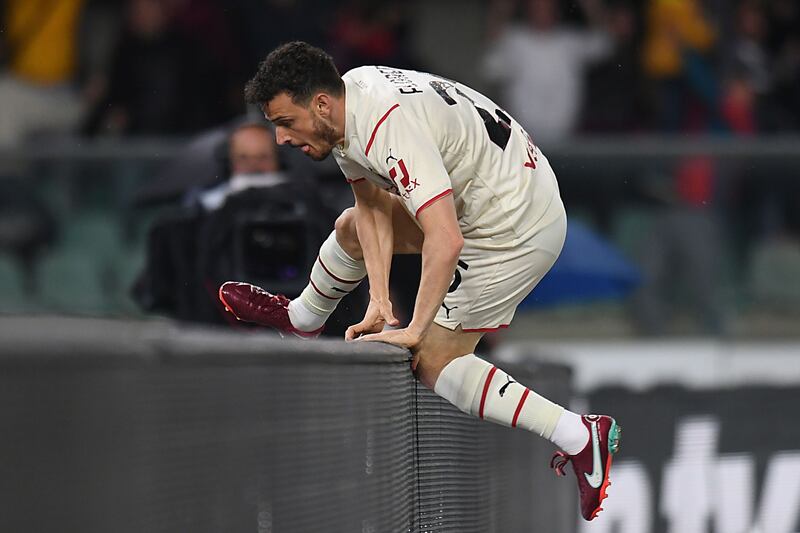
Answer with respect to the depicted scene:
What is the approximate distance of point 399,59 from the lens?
513 inches

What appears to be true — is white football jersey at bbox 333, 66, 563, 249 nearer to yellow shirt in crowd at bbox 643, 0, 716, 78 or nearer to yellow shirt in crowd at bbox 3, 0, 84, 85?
yellow shirt in crowd at bbox 643, 0, 716, 78

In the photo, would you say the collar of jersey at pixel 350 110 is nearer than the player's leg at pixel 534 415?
Yes

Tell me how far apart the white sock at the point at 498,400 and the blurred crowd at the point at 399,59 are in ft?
23.0

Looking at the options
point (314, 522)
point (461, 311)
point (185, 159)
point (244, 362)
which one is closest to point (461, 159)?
point (461, 311)

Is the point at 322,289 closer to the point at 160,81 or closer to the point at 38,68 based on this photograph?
the point at 160,81

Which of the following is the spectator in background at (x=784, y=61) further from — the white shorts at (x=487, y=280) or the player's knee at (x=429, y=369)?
the player's knee at (x=429, y=369)

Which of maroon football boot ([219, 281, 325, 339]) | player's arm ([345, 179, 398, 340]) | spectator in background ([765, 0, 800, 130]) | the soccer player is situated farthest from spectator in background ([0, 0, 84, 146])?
player's arm ([345, 179, 398, 340])

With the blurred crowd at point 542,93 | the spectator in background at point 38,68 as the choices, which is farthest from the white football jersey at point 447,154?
the spectator in background at point 38,68

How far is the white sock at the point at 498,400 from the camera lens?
582 cm

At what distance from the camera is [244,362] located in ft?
9.93

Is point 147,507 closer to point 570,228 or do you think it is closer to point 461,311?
point 461,311

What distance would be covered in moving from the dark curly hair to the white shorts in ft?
2.78

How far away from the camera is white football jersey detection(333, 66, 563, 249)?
5453 mm

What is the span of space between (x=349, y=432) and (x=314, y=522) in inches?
18.9
